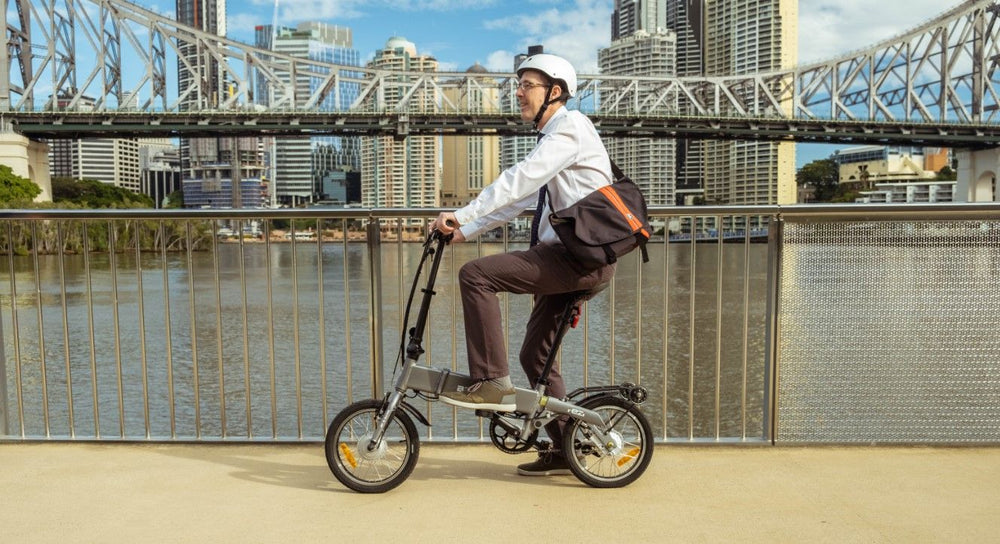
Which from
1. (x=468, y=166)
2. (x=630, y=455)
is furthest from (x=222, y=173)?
(x=630, y=455)

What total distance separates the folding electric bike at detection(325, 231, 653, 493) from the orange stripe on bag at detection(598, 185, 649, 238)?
0.28 meters

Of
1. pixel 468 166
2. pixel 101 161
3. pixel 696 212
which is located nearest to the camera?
pixel 696 212

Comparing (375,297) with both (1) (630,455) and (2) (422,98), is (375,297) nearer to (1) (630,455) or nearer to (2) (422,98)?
(1) (630,455)

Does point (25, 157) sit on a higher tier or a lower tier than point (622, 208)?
higher

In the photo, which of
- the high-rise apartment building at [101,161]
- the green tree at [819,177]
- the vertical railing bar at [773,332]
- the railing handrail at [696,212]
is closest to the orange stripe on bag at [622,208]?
the railing handrail at [696,212]

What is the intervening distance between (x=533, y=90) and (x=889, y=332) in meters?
1.79

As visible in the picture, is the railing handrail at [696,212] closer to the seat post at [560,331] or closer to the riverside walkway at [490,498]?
the seat post at [560,331]

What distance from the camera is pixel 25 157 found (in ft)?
154

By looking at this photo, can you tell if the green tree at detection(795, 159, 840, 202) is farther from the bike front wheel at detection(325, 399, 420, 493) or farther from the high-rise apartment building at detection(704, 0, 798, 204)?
the bike front wheel at detection(325, 399, 420, 493)

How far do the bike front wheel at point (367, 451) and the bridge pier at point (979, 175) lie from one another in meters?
54.7

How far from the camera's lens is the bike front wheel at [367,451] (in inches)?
124

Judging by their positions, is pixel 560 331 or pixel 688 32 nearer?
pixel 560 331

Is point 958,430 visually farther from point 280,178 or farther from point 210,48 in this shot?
point 280,178

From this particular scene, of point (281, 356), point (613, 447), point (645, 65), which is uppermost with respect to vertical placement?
point (645, 65)
